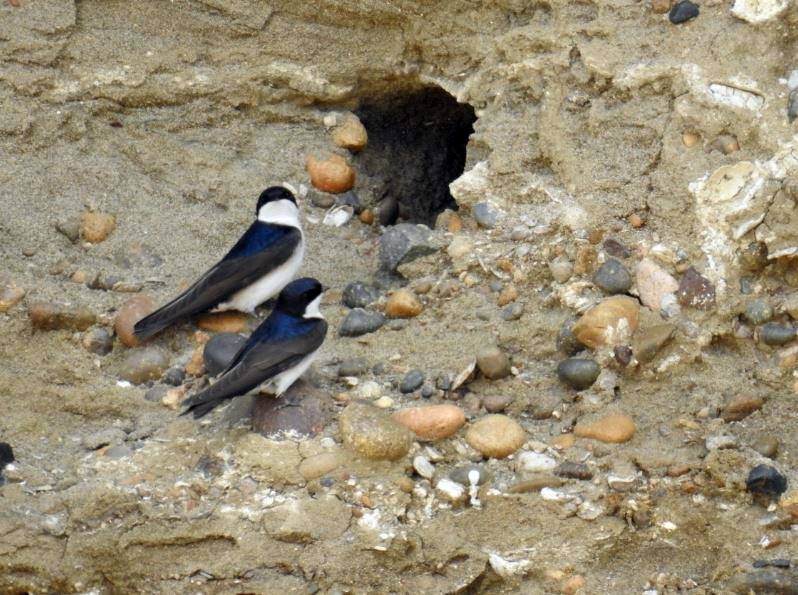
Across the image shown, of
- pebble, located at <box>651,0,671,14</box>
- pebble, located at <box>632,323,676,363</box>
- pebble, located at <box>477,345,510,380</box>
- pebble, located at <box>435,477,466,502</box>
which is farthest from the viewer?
pebble, located at <box>651,0,671,14</box>

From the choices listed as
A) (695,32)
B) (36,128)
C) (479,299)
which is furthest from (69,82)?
(695,32)

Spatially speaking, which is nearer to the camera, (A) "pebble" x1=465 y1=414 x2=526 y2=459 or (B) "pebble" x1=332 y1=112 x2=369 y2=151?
(A) "pebble" x1=465 y1=414 x2=526 y2=459

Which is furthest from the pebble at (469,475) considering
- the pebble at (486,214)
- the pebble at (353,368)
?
the pebble at (486,214)

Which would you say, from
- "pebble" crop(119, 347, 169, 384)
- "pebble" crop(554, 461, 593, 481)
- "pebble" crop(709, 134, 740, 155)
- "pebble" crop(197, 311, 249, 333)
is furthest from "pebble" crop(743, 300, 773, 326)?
"pebble" crop(119, 347, 169, 384)

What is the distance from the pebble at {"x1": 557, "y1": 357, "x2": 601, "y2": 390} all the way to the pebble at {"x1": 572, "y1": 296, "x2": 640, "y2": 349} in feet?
0.22

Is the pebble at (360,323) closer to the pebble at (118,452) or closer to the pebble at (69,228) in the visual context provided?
the pebble at (118,452)

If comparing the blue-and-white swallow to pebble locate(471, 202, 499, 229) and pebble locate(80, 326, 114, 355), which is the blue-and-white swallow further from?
pebble locate(471, 202, 499, 229)

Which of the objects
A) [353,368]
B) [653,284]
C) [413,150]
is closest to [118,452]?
[353,368]

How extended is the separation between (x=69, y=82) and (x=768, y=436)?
2402 mm

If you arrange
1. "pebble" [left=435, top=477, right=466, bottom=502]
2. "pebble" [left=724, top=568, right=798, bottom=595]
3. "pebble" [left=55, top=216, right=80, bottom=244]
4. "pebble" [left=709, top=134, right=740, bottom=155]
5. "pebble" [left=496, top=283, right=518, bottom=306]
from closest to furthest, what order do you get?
"pebble" [left=724, top=568, right=798, bottom=595] → "pebble" [left=435, top=477, right=466, bottom=502] → "pebble" [left=709, top=134, right=740, bottom=155] → "pebble" [left=496, top=283, right=518, bottom=306] → "pebble" [left=55, top=216, right=80, bottom=244]

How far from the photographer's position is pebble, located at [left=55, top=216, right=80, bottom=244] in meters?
4.49

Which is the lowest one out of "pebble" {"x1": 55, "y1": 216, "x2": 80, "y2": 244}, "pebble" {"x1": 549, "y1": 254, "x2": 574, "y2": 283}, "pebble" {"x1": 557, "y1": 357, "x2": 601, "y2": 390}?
"pebble" {"x1": 55, "y1": 216, "x2": 80, "y2": 244}

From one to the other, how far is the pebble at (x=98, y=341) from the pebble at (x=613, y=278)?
1345mm

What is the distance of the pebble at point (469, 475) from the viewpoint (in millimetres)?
3613
